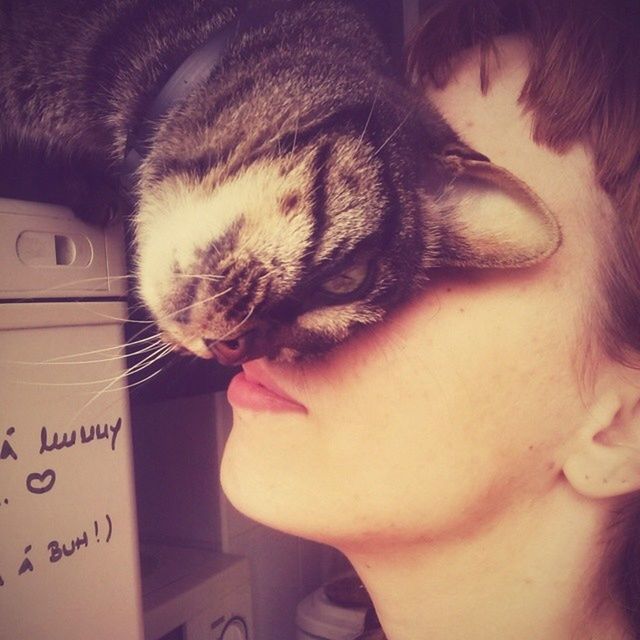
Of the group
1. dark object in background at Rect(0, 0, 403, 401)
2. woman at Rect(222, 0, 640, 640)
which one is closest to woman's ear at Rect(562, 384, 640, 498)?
woman at Rect(222, 0, 640, 640)

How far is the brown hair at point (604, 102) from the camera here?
498 millimetres

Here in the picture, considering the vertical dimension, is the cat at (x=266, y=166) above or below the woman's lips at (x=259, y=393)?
above

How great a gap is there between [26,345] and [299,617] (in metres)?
0.88

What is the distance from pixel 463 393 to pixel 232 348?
226mm

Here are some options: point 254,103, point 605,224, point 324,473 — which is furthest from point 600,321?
point 254,103

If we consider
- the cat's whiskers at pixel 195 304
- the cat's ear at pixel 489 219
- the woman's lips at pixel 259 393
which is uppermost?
the cat's ear at pixel 489 219

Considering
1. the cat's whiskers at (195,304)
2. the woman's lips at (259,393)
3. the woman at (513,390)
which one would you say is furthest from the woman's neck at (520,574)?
the cat's whiskers at (195,304)

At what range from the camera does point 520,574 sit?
57cm

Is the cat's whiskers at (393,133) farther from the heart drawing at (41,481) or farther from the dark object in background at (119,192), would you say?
the heart drawing at (41,481)

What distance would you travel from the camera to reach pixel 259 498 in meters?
0.57

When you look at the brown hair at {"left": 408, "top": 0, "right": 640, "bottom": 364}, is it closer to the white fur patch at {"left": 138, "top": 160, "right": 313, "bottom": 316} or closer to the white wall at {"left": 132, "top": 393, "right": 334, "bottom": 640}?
the white fur patch at {"left": 138, "top": 160, "right": 313, "bottom": 316}

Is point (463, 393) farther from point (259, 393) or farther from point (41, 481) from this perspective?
point (41, 481)

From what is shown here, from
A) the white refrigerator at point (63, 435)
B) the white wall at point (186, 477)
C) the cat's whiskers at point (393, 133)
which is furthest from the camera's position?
the white wall at point (186, 477)

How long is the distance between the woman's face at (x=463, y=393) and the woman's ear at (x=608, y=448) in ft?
0.06
